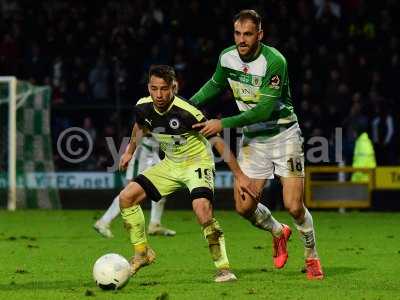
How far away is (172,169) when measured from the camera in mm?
8859

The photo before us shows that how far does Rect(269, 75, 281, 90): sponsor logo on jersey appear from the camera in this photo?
8.54 meters

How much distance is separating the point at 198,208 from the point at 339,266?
6.07 feet

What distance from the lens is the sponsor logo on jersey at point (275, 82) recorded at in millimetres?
8539

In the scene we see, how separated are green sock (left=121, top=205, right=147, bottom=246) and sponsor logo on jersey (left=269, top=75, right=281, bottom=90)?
4.72 feet

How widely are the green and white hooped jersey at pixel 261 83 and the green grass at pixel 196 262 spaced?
4.07 ft

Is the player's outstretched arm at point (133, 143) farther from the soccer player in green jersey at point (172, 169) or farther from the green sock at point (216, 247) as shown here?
the green sock at point (216, 247)

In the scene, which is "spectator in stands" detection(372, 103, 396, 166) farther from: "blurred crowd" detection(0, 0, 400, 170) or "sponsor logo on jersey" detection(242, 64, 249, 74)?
"sponsor logo on jersey" detection(242, 64, 249, 74)

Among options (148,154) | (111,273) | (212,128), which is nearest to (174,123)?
(212,128)

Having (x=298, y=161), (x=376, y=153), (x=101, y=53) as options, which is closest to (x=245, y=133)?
(x=298, y=161)

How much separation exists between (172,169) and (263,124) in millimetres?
839

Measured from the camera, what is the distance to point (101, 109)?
1880cm

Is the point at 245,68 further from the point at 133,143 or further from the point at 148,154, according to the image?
the point at 148,154

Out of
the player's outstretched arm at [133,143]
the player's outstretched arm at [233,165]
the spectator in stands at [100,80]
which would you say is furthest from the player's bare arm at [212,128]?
the spectator in stands at [100,80]

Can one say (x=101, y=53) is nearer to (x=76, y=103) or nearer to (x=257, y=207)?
(x=76, y=103)
